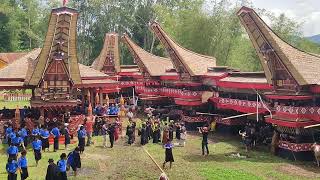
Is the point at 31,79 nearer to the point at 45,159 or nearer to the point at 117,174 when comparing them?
the point at 45,159

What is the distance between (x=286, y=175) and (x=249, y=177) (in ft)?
5.64

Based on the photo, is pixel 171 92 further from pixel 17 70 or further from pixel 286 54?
pixel 286 54

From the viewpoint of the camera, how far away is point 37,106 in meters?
26.0

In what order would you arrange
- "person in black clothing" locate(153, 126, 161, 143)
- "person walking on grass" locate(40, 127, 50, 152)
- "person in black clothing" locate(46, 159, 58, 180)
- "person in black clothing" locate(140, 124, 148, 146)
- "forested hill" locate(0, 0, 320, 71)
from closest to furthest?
1. "person in black clothing" locate(46, 159, 58, 180)
2. "person walking on grass" locate(40, 127, 50, 152)
3. "person in black clothing" locate(140, 124, 148, 146)
4. "person in black clothing" locate(153, 126, 161, 143)
5. "forested hill" locate(0, 0, 320, 71)

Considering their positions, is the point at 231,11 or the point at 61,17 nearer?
the point at 61,17

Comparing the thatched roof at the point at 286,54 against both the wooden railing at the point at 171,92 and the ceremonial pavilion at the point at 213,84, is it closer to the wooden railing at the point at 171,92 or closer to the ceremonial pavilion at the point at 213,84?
the ceremonial pavilion at the point at 213,84

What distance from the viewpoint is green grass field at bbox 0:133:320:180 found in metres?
18.0

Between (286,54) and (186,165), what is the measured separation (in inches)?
303

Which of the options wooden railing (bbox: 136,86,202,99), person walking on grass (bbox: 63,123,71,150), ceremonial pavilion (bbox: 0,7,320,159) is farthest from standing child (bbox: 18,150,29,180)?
wooden railing (bbox: 136,86,202,99)

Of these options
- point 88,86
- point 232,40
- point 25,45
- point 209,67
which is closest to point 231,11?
point 232,40

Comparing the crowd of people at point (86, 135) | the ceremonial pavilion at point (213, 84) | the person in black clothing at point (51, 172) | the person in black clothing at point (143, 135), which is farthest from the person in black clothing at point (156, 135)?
the person in black clothing at point (51, 172)

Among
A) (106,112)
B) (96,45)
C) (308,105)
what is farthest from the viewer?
(96,45)

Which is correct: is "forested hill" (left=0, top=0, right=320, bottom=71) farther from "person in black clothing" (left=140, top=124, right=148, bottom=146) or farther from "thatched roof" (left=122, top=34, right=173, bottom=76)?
"person in black clothing" (left=140, top=124, right=148, bottom=146)

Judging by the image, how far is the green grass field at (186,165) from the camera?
59.2 ft
